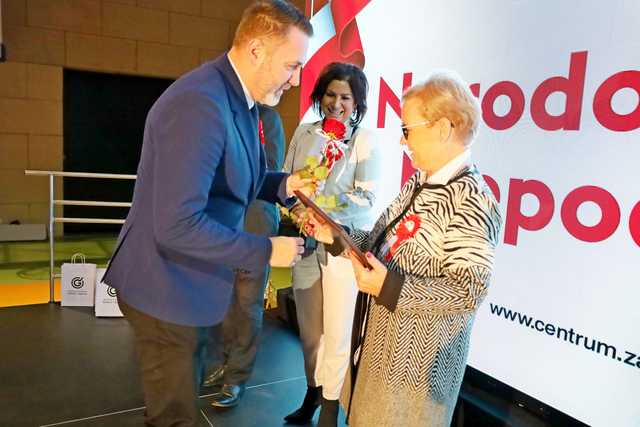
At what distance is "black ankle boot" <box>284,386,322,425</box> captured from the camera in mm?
2488

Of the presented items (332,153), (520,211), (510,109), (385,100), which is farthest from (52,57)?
(520,211)

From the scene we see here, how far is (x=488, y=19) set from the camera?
2.25 metres

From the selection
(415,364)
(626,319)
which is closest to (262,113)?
(415,364)

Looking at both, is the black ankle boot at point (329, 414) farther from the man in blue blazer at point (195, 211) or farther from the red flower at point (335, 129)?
the red flower at point (335, 129)

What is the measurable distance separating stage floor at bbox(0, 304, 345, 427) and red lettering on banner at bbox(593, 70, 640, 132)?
1.85 m

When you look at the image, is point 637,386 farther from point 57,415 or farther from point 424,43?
point 57,415

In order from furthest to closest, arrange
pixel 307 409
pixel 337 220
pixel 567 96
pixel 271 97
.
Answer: pixel 307 409, pixel 337 220, pixel 567 96, pixel 271 97

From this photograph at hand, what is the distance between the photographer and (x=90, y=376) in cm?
295

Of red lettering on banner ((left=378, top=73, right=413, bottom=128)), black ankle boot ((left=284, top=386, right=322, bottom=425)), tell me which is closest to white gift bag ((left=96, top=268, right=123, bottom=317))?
black ankle boot ((left=284, top=386, right=322, bottom=425))

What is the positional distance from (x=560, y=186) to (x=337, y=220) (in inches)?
35.2

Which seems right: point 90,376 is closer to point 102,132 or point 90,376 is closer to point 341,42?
point 341,42

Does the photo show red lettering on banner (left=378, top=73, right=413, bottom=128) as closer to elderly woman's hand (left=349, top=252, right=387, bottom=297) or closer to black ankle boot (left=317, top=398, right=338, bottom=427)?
black ankle boot (left=317, top=398, right=338, bottom=427)

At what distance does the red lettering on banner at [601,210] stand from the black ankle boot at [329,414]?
4.05ft

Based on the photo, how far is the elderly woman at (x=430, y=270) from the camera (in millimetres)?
1233
